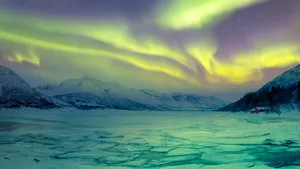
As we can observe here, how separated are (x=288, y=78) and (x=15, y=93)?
3.71 metres

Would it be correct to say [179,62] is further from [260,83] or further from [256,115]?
[256,115]

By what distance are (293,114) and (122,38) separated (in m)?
2.70

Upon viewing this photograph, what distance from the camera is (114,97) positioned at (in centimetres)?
531

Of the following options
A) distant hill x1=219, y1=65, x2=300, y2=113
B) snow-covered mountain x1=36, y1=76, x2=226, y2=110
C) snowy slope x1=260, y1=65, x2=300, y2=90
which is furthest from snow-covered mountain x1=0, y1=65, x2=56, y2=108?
snowy slope x1=260, y1=65, x2=300, y2=90

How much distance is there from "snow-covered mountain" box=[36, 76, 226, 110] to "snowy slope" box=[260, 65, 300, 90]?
2.58 ft

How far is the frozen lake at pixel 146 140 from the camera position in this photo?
4.48 metres

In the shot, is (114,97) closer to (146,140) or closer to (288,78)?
(146,140)

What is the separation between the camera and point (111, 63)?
5.34 m

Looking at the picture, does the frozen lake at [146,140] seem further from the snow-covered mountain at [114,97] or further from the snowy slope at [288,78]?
the snowy slope at [288,78]

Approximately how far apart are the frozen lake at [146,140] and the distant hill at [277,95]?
174mm

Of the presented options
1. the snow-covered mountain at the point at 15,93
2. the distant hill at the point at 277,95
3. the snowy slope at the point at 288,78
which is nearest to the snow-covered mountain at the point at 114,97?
the snow-covered mountain at the point at 15,93

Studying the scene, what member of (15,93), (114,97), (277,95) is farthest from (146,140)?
(277,95)

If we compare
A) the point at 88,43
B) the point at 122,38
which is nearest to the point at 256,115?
the point at 122,38

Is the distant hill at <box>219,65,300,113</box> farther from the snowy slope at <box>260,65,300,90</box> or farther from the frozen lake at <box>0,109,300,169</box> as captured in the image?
the frozen lake at <box>0,109,300,169</box>
